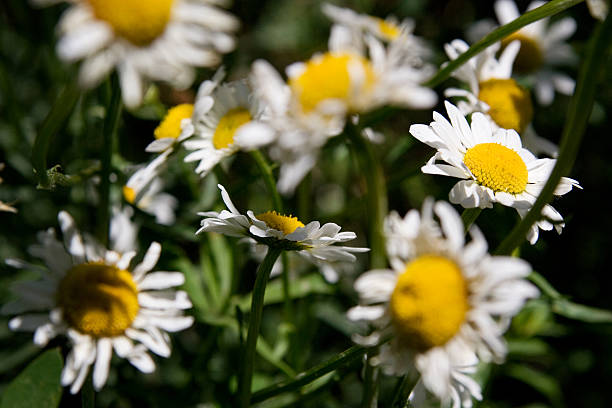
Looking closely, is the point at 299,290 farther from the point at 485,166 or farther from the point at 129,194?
the point at 485,166

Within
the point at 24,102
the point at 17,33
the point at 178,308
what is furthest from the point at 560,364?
the point at 17,33

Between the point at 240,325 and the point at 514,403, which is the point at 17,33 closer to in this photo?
the point at 240,325

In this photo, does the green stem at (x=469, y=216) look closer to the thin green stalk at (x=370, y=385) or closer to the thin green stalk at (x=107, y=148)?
the thin green stalk at (x=370, y=385)

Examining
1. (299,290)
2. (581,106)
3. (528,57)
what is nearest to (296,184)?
(581,106)

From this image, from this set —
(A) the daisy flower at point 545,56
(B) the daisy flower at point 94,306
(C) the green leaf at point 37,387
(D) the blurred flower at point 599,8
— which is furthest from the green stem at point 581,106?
(A) the daisy flower at point 545,56

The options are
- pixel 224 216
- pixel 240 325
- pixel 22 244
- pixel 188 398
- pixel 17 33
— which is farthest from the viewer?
pixel 17 33
